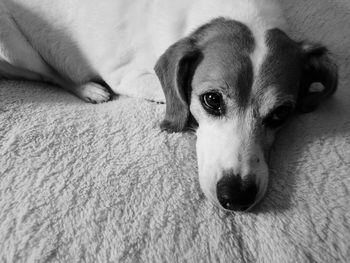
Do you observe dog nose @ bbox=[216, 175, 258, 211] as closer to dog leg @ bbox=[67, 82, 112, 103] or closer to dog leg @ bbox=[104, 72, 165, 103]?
dog leg @ bbox=[104, 72, 165, 103]

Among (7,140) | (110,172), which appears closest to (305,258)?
(110,172)

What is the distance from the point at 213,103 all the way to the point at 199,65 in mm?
181

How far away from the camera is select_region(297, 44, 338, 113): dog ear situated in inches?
55.9

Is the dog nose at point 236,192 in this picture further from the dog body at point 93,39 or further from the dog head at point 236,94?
the dog body at point 93,39

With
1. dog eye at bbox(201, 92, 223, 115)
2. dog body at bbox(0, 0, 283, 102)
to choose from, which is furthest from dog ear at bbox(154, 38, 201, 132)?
dog body at bbox(0, 0, 283, 102)

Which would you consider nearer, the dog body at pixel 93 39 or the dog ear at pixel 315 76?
the dog ear at pixel 315 76

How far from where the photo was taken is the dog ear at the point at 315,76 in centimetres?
142

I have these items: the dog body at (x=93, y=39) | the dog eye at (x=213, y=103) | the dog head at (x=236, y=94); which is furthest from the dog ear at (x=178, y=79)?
the dog body at (x=93, y=39)

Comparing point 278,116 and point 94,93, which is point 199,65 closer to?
point 278,116

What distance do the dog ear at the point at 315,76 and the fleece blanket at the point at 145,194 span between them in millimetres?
50

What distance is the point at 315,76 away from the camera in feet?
4.82

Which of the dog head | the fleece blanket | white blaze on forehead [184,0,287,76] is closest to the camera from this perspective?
the fleece blanket

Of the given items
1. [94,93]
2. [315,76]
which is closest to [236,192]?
[315,76]

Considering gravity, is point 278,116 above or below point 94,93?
above
